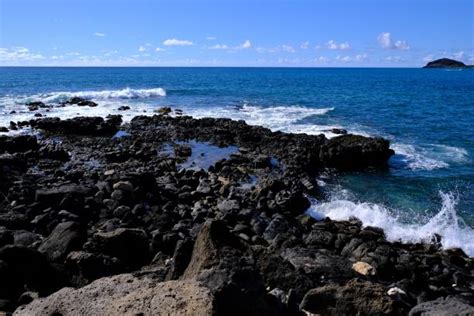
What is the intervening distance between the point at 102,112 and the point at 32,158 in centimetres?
2122

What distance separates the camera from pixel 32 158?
2531cm

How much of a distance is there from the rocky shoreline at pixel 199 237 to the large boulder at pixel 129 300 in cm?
2

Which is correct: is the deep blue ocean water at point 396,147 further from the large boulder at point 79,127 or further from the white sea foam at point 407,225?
the large boulder at point 79,127

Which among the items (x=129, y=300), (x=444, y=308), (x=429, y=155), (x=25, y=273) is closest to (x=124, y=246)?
(x=25, y=273)

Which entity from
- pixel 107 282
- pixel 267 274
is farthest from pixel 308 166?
pixel 107 282

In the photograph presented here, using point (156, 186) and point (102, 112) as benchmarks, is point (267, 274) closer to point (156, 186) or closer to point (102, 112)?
point (156, 186)

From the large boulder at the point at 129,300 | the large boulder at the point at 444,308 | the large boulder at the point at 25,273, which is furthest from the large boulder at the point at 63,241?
the large boulder at the point at 444,308

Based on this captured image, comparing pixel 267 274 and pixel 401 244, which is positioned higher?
pixel 267 274

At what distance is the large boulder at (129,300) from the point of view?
18.9 feet

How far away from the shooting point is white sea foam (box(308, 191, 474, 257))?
15031 mm

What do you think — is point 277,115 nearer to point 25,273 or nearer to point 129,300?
point 25,273

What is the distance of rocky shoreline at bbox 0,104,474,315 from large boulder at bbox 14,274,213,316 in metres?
0.02

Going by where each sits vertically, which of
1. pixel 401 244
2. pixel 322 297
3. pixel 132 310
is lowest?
pixel 401 244

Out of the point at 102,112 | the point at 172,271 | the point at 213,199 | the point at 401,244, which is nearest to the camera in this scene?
the point at 172,271
